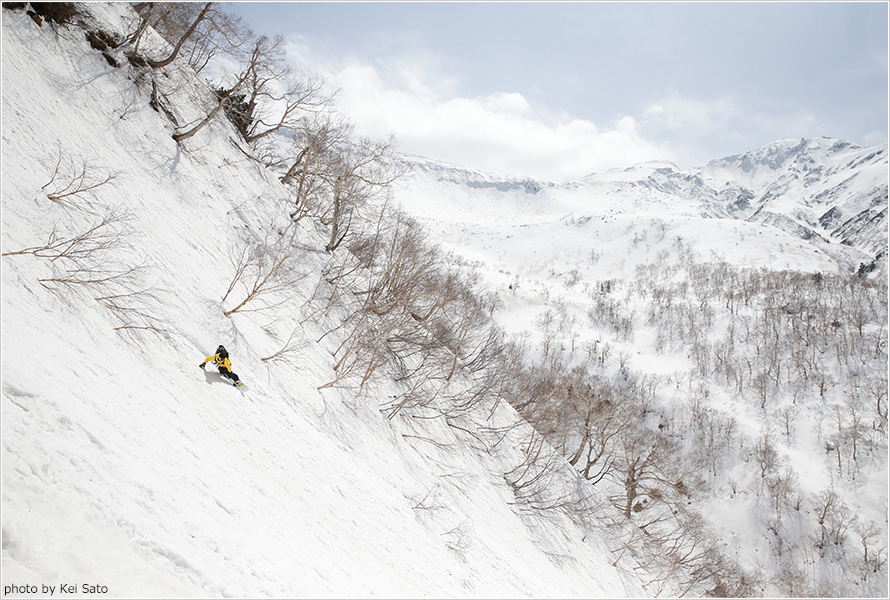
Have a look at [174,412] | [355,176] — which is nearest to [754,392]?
[355,176]

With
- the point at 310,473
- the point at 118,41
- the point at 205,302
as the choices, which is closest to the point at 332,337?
the point at 205,302

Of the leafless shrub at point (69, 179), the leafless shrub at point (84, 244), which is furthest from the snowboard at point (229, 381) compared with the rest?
the leafless shrub at point (69, 179)

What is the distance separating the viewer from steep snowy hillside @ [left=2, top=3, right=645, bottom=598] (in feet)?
15.3

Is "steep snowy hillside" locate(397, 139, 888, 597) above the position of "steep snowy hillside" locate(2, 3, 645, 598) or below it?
above

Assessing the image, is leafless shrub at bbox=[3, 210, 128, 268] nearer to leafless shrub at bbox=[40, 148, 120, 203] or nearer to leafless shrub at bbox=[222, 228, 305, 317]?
leafless shrub at bbox=[40, 148, 120, 203]

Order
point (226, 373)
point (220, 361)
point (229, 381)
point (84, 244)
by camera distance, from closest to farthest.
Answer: point (84, 244) < point (220, 361) < point (226, 373) < point (229, 381)

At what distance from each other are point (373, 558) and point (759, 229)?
192786 mm

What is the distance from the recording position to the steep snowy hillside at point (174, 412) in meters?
4.65

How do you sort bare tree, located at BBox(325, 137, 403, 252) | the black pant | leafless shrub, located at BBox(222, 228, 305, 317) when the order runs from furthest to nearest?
bare tree, located at BBox(325, 137, 403, 252) < leafless shrub, located at BBox(222, 228, 305, 317) < the black pant

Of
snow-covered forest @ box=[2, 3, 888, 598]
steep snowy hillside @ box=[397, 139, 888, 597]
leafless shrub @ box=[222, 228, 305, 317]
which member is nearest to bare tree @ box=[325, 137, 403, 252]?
snow-covered forest @ box=[2, 3, 888, 598]

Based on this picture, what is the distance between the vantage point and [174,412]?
707cm

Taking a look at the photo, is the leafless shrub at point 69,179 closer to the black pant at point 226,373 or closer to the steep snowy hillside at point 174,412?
the steep snowy hillside at point 174,412

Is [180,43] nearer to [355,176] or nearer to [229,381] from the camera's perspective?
[355,176]

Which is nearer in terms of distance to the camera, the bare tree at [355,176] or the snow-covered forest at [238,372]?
the snow-covered forest at [238,372]
